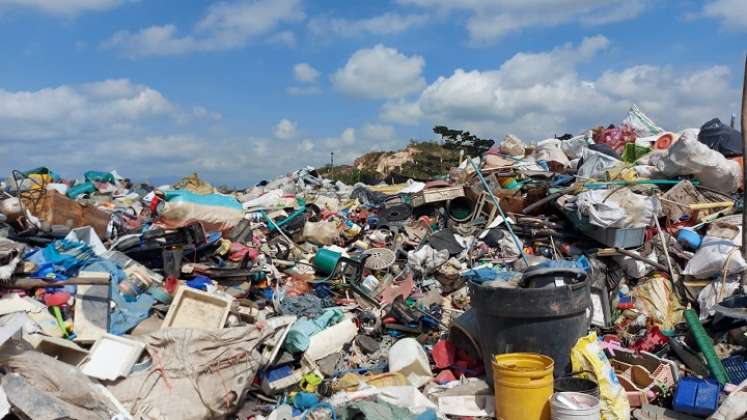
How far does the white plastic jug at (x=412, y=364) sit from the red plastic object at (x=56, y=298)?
2811 mm

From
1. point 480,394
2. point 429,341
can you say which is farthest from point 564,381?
point 429,341

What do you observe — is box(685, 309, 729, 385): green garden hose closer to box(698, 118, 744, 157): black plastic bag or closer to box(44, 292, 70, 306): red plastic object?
box(698, 118, 744, 157): black plastic bag

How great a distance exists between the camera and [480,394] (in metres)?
4.59

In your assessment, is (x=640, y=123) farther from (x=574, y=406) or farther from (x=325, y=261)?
(x=574, y=406)

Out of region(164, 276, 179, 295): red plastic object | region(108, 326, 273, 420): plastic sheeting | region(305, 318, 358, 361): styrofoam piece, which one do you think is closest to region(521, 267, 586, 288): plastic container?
region(305, 318, 358, 361): styrofoam piece

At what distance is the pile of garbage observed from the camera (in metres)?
4.18

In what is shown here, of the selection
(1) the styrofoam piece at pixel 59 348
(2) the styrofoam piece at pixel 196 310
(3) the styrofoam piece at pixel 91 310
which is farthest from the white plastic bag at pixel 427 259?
(1) the styrofoam piece at pixel 59 348

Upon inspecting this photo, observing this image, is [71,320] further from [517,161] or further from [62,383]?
[517,161]

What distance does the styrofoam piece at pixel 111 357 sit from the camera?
14.0 feet

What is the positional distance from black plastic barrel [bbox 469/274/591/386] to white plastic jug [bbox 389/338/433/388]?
0.64m

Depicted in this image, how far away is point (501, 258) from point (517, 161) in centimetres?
371

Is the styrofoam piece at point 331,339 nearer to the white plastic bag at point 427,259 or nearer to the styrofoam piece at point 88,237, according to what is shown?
the white plastic bag at point 427,259

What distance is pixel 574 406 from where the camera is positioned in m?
3.78

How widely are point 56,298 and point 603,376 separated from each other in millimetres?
4352
